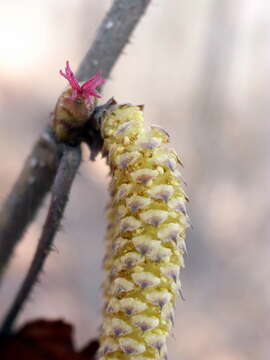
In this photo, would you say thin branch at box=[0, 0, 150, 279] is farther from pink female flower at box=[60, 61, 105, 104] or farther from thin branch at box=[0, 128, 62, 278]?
pink female flower at box=[60, 61, 105, 104]

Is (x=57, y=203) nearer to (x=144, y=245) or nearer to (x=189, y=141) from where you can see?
(x=144, y=245)

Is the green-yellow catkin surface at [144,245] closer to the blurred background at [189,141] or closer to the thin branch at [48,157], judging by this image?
the thin branch at [48,157]

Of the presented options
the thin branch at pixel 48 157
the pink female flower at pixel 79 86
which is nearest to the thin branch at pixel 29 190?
the thin branch at pixel 48 157

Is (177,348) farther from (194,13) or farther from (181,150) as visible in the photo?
→ (194,13)

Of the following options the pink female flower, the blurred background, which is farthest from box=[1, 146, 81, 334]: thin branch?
the blurred background

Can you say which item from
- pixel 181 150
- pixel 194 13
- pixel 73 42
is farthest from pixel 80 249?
pixel 194 13

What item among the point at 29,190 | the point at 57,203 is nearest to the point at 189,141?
the point at 29,190
